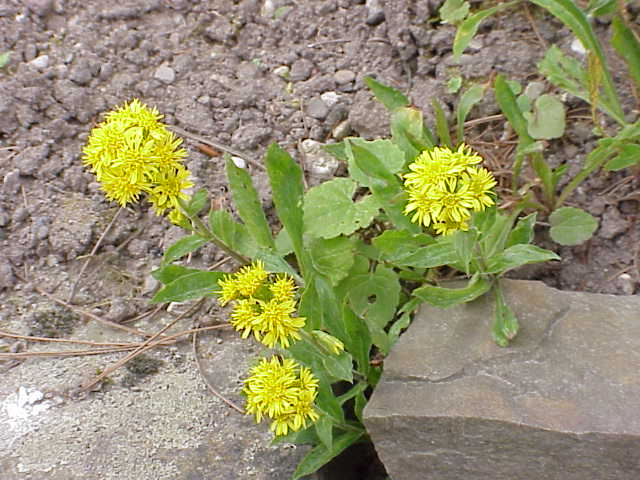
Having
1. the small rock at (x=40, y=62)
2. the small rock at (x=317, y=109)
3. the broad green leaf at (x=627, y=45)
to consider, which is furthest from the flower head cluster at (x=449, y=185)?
the small rock at (x=40, y=62)

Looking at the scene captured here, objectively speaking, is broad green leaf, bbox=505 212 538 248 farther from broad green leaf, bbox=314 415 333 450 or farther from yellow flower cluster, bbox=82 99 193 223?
yellow flower cluster, bbox=82 99 193 223

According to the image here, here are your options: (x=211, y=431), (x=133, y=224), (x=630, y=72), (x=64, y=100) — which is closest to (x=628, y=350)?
(x=630, y=72)

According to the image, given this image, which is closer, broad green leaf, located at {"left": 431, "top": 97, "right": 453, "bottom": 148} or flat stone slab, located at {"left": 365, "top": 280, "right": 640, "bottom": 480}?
flat stone slab, located at {"left": 365, "top": 280, "right": 640, "bottom": 480}

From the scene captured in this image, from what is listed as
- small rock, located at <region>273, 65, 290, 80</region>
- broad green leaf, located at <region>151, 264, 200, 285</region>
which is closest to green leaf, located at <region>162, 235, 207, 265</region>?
broad green leaf, located at <region>151, 264, 200, 285</region>

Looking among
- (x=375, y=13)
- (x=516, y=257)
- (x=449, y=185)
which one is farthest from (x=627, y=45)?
(x=449, y=185)

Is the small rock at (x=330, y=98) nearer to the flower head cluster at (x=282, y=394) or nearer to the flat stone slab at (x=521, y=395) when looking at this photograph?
the flat stone slab at (x=521, y=395)
